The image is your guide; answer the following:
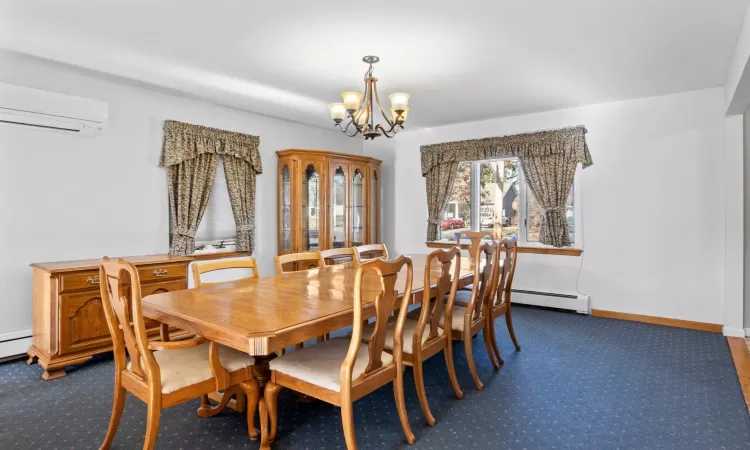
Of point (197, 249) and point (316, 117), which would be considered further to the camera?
point (316, 117)

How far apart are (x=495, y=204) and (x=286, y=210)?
268 cm

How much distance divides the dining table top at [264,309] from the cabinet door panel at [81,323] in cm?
128

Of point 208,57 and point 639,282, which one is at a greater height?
point 208,57

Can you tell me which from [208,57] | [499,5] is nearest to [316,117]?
[208,57]

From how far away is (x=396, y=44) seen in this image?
2.91m

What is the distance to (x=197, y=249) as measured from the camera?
4449mm

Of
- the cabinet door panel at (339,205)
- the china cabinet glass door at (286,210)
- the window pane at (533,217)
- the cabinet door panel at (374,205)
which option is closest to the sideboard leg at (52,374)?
the china cabinet glass door at (286,210)

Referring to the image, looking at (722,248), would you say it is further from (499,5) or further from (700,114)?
(499,5)

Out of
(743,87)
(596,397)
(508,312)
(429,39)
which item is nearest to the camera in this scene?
(596,397)

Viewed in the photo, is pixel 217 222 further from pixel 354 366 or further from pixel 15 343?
pixel 354 366

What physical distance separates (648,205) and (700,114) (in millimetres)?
974

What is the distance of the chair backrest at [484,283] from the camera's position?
2.73 m

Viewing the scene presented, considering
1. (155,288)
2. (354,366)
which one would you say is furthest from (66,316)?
(354,366)

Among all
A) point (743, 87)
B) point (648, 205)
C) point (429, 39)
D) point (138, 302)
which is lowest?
point (138, 302)
